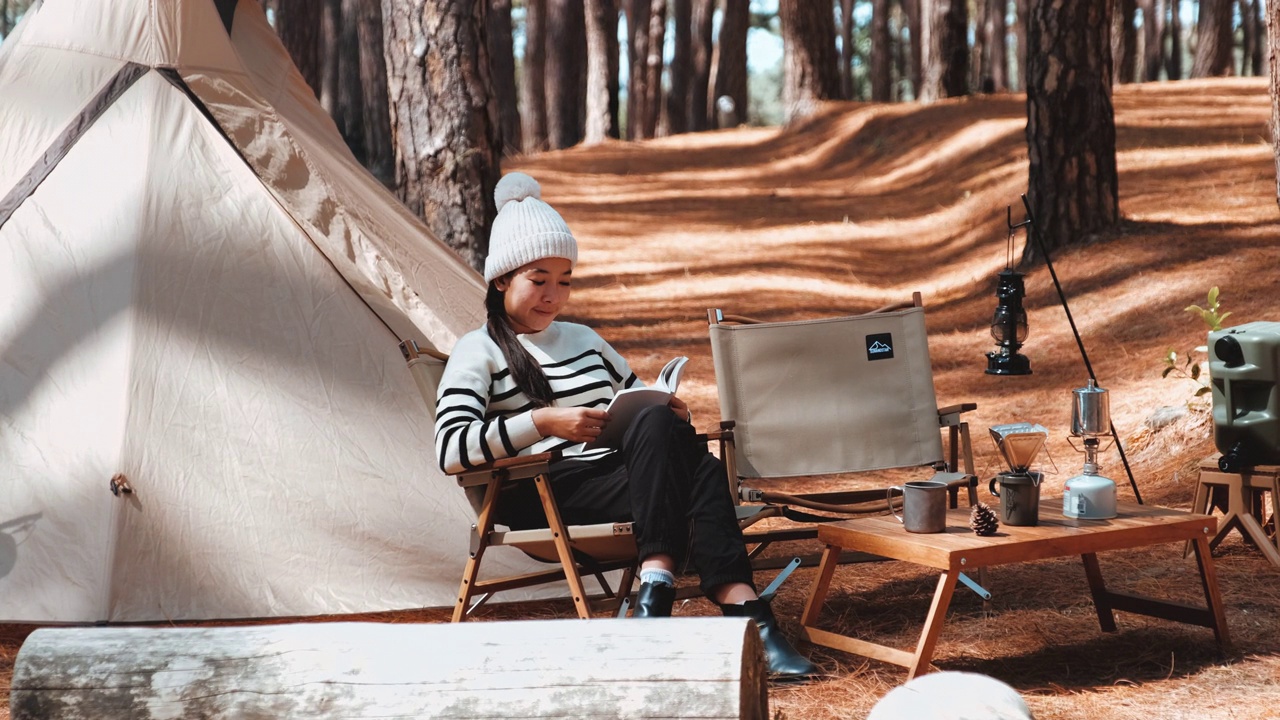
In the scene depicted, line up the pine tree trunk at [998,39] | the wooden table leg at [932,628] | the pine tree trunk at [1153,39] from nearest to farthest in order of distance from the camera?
the wooden table leg at [932,628]
the pine tree trunk at [1153,39]
the pine tree trunk at [998,39]

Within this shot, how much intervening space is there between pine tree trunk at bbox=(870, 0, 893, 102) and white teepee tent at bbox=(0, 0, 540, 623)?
2105 centimetres

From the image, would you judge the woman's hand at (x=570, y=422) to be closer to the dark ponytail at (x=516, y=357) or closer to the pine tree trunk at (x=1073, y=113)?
the dark ponytail at (x=516, y=357)

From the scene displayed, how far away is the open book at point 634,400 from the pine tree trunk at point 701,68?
1763cm

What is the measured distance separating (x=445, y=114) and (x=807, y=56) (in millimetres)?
9383

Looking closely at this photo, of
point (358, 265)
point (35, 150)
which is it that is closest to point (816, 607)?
point (358, 265)

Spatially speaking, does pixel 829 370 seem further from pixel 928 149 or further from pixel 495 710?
pixel 928 149

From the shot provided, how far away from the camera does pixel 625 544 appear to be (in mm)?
3176

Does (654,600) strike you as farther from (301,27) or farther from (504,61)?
(504,61)

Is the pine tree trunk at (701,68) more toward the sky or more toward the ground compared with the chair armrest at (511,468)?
more toward the sky

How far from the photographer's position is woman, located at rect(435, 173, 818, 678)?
3014mm

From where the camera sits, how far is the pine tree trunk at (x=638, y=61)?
67.8 ft

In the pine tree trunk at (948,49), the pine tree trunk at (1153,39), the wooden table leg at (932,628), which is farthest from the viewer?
the pine tree trunk at (1153,39)

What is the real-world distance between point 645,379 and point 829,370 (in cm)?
297

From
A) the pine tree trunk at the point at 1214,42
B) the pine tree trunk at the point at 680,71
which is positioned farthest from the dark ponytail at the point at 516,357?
the pine tree trunk at the point at 680,71
